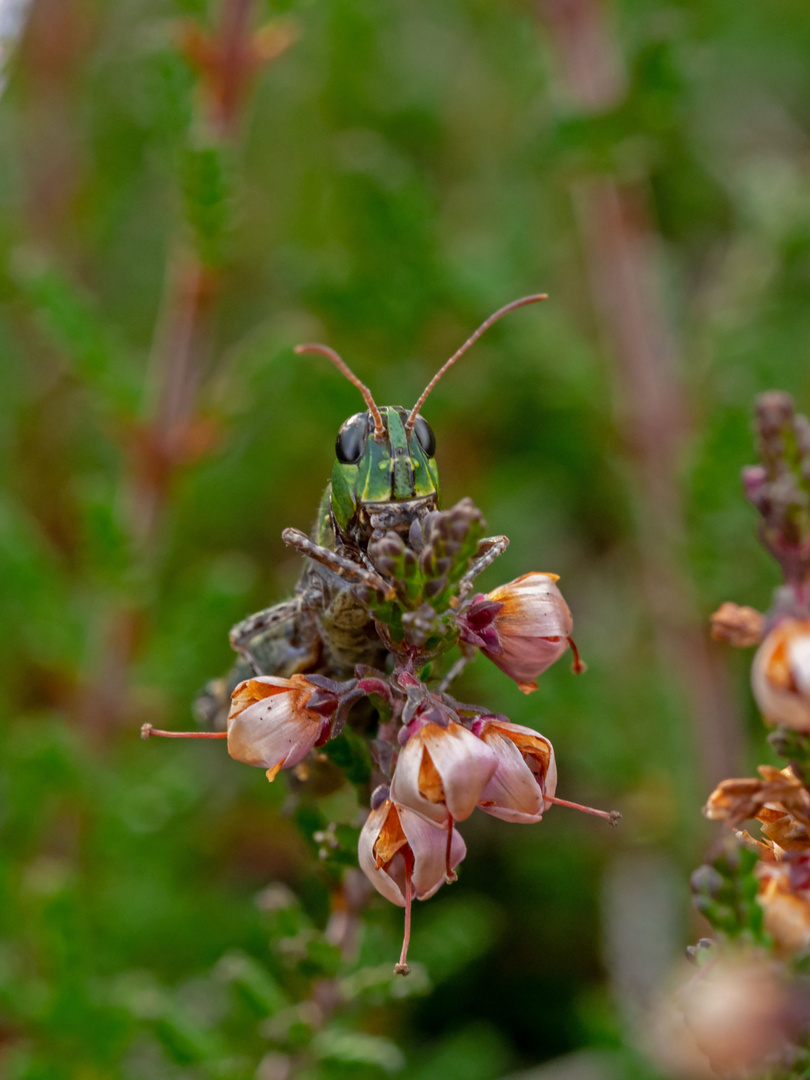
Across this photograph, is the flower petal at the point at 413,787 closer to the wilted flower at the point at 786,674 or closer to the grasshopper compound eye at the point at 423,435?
the wilted flower at the point at 786,674

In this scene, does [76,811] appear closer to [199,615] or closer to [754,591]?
[199,615]

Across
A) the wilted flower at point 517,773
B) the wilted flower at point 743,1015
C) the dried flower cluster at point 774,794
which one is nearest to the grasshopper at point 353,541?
the wilted flower at point 517,773

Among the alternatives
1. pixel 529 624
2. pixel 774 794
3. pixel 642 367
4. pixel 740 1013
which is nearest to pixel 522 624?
pixel 529 624

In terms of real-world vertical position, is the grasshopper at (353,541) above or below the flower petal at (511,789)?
above

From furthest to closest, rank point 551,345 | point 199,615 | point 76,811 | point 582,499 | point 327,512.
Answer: point 582,499 → point 551,345 → point 76,811 → point 199,615 → point 327,512

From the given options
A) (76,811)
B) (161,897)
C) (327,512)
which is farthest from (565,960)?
(327,512)

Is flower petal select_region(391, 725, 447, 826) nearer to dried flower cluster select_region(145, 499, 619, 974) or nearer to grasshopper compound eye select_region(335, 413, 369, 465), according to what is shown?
dried flower cluster select_region(145, 499, 619, 974)

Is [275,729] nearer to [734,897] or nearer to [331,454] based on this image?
[734,897]
